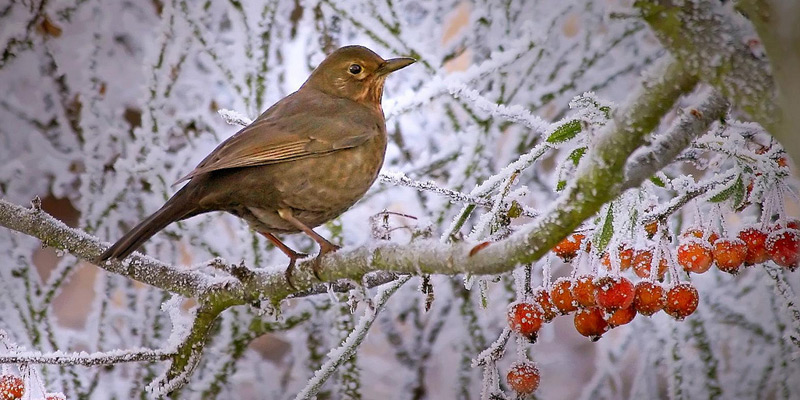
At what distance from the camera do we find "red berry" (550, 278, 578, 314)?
168 centimetres

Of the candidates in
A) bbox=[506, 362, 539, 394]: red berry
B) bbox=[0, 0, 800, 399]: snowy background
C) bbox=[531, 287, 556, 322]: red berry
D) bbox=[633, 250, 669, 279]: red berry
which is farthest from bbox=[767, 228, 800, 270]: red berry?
bbox=[0, 0, 800, 399]: snowy background

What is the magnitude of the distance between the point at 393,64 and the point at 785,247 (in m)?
1.34

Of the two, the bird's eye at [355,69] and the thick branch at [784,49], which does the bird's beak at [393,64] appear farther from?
the thick branch at [784,49]

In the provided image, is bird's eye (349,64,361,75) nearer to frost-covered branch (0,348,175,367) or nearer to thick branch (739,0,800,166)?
frost-covered branch (0,348,175,367)

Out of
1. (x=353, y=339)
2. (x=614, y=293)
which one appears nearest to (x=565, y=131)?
(x=614, y=293)

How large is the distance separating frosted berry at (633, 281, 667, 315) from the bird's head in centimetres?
124

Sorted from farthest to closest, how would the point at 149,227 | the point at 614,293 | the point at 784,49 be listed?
the point at 149,227 → the point at 614,293 → the point at 784,49

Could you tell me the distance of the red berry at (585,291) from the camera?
5.30ft

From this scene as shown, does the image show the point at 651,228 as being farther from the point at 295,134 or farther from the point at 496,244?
the point at 295,134

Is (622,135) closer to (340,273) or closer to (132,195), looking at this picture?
(340,273)

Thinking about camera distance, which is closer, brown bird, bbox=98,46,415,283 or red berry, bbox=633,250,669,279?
red berry, bbox=633,250,669,279

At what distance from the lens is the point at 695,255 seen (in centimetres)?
168

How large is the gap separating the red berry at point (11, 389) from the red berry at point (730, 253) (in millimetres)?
1553

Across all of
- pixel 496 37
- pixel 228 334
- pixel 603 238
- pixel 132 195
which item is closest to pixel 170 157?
pixel 132 195
